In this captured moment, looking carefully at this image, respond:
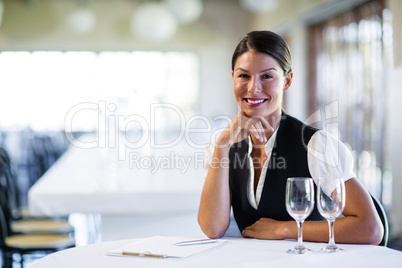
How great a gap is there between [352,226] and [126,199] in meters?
1.42

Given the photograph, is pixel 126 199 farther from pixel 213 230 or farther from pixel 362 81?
pixel 362 81

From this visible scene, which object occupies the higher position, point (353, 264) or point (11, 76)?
point (11, 76)

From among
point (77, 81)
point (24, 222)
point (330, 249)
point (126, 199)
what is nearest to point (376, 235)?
point (330, 249)

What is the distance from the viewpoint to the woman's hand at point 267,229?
170cm

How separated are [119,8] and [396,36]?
6.68 m

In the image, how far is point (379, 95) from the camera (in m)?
5.55

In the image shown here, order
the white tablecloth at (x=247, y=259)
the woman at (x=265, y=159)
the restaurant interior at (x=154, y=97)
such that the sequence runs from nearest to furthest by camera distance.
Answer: the white tablecloth at (x=247, y=259), the woman at (x=265, y=159), the restaurant interior at (x=154, y=97)

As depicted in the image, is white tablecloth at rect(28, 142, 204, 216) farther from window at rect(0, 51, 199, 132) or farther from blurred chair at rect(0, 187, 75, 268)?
window at rect(0, 51, 199, 132)

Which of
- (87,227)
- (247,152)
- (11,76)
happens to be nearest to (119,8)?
(11,76)

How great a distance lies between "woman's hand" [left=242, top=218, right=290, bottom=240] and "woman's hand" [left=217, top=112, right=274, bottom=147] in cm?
27

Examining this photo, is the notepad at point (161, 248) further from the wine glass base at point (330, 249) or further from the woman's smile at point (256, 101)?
the woman's smile at point (256, 101)

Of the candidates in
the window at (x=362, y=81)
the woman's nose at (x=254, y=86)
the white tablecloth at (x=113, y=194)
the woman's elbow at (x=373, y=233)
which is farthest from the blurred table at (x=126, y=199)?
the window at (x=362, y=81)

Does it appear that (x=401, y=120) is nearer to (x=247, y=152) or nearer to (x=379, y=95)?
(x=379, y=95)

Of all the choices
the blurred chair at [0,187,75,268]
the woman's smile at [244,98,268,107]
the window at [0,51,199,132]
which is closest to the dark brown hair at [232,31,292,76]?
the woman's smile at [244,98,268,107]
